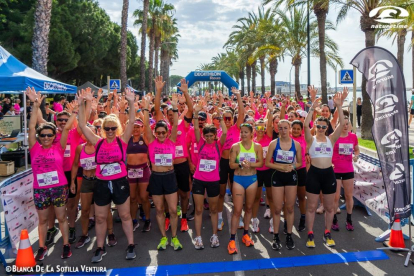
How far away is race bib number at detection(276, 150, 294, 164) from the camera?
4.69 m

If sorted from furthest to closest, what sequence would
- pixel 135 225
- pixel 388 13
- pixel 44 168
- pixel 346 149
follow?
pixel 388 13 → pixel 135 225 → pixel 346 149 → pixel 44 168

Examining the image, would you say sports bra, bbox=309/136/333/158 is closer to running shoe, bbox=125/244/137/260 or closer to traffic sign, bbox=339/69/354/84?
running shoe, bbox=125/244/137/260

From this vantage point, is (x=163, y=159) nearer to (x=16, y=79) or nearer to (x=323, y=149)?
(x=323, y=149)

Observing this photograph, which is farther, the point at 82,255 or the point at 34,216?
the point at 34,216

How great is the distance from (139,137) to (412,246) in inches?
170

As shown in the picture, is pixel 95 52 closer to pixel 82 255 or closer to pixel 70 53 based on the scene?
pixel 70 53

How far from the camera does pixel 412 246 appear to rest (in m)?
4.30

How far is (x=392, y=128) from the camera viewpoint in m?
4.49

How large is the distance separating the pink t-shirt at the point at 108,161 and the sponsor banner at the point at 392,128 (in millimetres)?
3733

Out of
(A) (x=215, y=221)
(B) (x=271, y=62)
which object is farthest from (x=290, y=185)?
(B) (x=271, y=62)

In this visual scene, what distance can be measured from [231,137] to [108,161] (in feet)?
7.22

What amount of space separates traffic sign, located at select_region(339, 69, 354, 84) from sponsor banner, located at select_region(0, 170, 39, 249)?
9358 mm

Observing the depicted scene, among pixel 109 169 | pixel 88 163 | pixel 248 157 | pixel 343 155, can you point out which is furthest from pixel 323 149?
pixel 88 163

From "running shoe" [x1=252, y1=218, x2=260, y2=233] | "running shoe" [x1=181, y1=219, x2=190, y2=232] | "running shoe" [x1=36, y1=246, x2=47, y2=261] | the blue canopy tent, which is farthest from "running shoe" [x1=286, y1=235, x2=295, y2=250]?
the blue canopy tent
